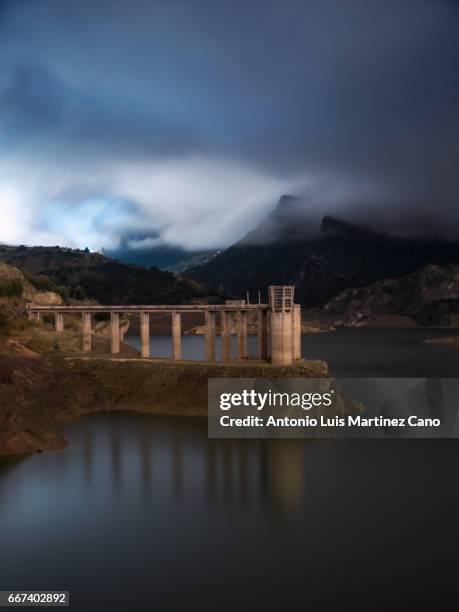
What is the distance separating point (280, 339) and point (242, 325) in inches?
289

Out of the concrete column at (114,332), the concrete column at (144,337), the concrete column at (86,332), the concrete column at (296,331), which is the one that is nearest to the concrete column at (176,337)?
the concrete column at (144,337)

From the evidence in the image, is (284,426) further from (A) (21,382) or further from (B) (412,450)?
(A) (21,382)

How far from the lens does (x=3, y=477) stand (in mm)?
31000

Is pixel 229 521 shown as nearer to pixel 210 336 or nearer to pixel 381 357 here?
pixel 210 336

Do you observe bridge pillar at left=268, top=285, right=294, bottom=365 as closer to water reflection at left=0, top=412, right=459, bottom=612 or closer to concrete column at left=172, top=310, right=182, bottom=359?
concrete column at left=172, top=310, right=182, bottom=359

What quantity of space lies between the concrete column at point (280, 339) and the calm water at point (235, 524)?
1153 centimetres

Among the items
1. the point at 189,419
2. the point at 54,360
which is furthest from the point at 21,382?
the point at 189,419

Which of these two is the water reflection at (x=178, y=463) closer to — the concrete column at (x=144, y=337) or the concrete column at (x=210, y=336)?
the concrete column at (x=210, y=336)

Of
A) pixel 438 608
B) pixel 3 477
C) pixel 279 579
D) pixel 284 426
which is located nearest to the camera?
pixel 438 608

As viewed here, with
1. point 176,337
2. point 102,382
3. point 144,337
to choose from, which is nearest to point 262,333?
Answer: point 176,337

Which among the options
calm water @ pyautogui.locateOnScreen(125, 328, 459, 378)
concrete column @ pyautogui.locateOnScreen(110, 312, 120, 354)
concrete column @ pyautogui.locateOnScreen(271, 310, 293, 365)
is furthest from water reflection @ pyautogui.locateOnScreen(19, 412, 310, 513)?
calm water @ pyautogui.locateOnScreen(125, 328, 459, 378)

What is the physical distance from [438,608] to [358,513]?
24.8 ft

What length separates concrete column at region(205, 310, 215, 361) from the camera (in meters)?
53.4

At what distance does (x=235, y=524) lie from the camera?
25.9 m
